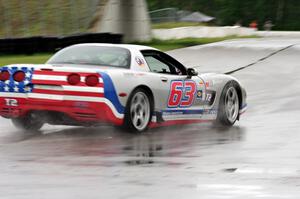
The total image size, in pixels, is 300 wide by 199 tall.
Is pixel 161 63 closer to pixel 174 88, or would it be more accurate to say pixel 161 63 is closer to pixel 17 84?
pixel 174 88

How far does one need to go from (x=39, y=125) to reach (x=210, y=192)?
487 cm

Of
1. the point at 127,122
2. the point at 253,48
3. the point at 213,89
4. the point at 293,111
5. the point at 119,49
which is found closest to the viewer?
the point at 127,122

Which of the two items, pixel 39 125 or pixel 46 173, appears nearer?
pixel 46 173

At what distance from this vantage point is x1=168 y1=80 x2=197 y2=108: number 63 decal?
416 inches

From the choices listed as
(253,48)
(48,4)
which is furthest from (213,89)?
(48,4)

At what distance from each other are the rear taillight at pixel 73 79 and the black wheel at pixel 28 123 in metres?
1.17

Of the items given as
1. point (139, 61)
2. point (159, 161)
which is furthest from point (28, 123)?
point (159, 161)

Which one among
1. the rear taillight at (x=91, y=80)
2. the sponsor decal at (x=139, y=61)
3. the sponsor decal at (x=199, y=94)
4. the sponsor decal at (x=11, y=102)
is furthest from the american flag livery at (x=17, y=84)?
the sponsor decal at (x=199, y=94)

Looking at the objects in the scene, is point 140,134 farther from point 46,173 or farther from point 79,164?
point 46,173

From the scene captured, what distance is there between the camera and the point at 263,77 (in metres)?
Answer: 21.2

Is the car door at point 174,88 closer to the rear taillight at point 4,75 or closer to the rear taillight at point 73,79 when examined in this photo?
the rear taillight at point 73,79

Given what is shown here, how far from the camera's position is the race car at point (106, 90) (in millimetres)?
9430

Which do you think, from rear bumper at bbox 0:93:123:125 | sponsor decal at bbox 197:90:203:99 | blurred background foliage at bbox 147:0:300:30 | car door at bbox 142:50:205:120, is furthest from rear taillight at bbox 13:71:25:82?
blurred background foliage at bbox 147:0:300:30

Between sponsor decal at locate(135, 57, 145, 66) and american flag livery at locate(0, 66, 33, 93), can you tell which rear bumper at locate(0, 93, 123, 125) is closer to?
american flag livery at locate(0, 66, 33, 93)
